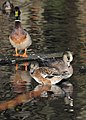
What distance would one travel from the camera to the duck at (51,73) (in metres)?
12.4

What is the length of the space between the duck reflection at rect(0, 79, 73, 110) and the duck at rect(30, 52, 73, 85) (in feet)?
0.50

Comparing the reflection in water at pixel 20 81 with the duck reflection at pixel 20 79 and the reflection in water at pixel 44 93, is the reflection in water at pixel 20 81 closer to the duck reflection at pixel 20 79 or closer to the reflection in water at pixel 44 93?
the duck reflection at pixel 20 79

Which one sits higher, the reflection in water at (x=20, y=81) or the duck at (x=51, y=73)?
the duck at (x=51, y=73)

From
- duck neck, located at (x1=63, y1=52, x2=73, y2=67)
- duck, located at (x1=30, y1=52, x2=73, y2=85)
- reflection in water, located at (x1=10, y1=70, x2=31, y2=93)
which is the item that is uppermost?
duck neck, located at (x1=63, y1=52, x2=73, y2=67)

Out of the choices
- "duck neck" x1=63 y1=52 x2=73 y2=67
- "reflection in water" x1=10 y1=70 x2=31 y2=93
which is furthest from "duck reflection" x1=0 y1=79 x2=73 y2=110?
"duck neck" x1=63 y1=52 x2=73 y2=67

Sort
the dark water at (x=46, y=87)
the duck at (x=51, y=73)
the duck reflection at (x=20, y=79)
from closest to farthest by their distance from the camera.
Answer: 1. the dark water at (x=46, y=87)
2. the duck at (x=51, y=73)
3. the duck reflection at (x=20, y=79)

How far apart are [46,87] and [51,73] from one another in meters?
0.34

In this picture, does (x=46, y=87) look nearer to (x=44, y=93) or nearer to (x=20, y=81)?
(x=44, y=93)

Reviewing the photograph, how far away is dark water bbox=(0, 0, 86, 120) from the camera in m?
10.6

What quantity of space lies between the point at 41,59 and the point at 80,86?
2777 mm

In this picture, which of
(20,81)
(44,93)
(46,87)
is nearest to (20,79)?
(20,81)

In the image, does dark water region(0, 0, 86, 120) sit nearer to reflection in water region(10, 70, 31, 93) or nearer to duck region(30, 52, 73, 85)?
reflection in water region(10, 70, 31, 93)

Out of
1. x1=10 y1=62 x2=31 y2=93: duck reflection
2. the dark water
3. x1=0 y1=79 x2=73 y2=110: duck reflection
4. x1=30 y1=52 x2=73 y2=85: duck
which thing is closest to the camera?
the dark water

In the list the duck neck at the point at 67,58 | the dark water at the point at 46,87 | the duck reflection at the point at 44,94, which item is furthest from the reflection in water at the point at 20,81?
the duck neck at the point at 67,58
